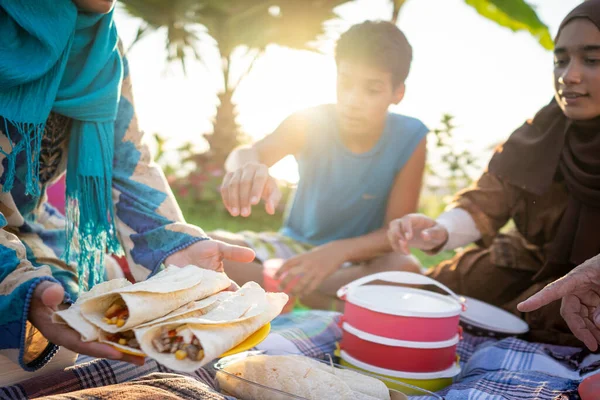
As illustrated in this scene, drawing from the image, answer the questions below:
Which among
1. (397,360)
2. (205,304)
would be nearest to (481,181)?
(397,360)

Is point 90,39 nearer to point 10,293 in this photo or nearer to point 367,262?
point 10,293

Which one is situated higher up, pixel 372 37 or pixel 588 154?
pixel 372 37

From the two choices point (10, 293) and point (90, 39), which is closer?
point (10, 293)

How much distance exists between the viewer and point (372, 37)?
103 inches

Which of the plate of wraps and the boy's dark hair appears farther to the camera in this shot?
the boy's dark hair

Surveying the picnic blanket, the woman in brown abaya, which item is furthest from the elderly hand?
the woman in brown abaya

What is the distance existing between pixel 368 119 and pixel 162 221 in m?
1.32

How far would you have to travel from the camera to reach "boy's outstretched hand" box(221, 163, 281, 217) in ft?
6.24

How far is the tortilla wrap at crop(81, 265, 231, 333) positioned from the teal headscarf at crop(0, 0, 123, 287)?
0.45 m

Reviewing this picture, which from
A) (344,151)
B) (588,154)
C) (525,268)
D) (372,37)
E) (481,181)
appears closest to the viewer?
(588,154)

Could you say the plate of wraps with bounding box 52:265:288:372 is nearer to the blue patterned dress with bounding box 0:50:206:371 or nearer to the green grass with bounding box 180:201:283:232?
the blue patterned dress with bounding box 0:50:206:371

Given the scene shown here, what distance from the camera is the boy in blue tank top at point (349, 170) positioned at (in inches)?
99.2

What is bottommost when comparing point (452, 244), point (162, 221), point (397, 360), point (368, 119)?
point (397, 360)

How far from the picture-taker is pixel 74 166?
1591mm
